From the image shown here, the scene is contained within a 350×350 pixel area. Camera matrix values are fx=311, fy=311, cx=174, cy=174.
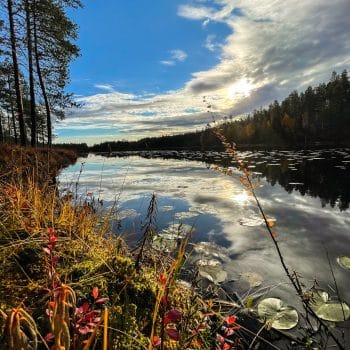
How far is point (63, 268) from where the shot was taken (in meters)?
2.48

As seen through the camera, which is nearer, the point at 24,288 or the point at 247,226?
the point at 24,288

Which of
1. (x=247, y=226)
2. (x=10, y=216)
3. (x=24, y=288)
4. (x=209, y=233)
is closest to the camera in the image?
(x=24, y=288)

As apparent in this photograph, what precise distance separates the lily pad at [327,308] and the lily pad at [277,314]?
225 mm

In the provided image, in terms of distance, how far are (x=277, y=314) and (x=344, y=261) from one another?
6.00ft

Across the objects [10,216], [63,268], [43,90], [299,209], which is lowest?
[299,209]

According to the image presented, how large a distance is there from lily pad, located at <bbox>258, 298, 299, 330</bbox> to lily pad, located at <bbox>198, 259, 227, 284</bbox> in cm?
67

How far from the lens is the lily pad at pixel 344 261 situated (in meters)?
4.00

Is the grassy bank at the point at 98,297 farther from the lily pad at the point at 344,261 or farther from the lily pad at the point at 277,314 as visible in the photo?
the lily pad at the point at 344,261

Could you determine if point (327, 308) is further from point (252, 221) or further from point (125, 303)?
point (252, 221)

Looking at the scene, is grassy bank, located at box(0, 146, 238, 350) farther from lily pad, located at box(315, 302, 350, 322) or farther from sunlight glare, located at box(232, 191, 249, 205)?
sunlight glare, located at box(232, 191, 249, 205)

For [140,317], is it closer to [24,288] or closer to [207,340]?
[207,340]

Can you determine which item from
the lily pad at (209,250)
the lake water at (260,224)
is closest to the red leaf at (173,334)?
the lake water at (260,224)

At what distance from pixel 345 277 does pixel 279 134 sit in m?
80.3

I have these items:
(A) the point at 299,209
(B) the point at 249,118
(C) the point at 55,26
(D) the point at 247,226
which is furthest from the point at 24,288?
(B) the point at 249,118
